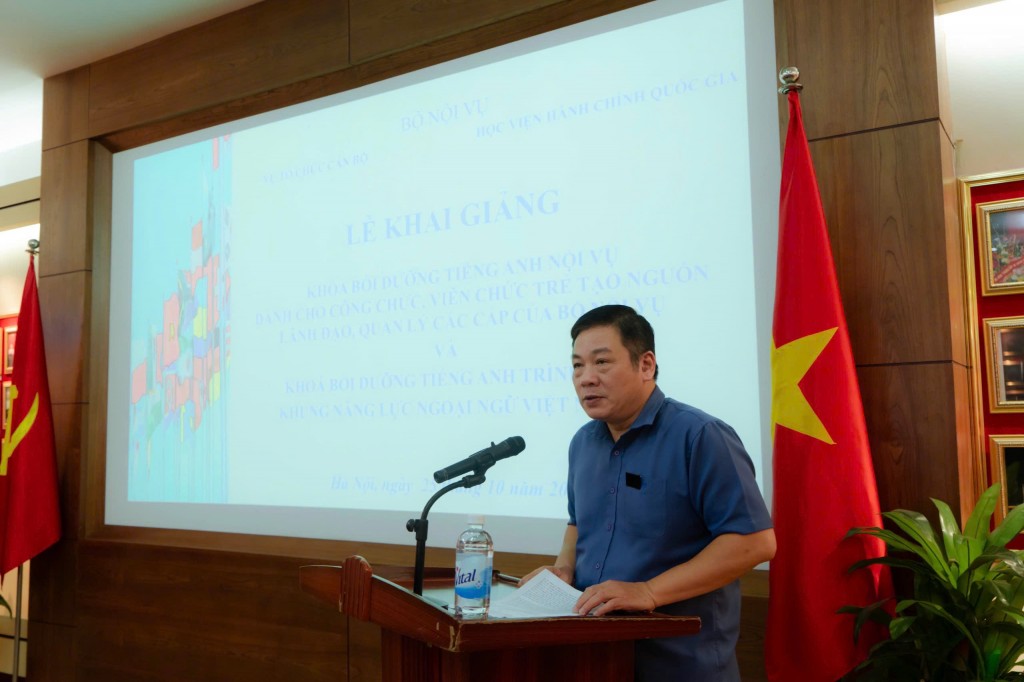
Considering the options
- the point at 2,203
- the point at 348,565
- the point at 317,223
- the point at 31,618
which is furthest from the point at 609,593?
the point at 2,203

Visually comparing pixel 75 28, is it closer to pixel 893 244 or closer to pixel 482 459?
pixel 482 459

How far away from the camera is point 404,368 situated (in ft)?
11.8

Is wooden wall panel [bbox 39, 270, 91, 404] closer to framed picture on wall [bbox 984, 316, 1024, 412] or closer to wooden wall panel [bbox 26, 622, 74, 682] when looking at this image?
wooden wall panel [bbox 26, 622, 74, 682]

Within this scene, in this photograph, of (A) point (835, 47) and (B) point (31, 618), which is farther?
(B) point (31, 618)

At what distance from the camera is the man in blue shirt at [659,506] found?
1779 millimetres

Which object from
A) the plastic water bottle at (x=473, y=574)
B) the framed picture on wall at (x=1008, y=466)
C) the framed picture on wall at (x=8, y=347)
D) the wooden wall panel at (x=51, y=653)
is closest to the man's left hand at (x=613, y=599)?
the plastic water bottle at (x=473, y=574)

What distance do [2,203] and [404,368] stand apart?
3693 millimetres

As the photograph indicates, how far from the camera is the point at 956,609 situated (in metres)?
2.01

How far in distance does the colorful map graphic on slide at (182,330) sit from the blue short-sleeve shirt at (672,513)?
2626mm

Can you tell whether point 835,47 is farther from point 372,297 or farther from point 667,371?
point 372,297

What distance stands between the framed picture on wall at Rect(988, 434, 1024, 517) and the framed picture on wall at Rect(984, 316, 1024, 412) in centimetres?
11

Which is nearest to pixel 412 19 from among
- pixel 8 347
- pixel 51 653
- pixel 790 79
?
pixel 790 79

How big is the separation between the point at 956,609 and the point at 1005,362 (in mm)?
1230

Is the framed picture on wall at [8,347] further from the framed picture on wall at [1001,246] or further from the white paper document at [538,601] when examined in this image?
the framed picture on wall at [1001,246]
